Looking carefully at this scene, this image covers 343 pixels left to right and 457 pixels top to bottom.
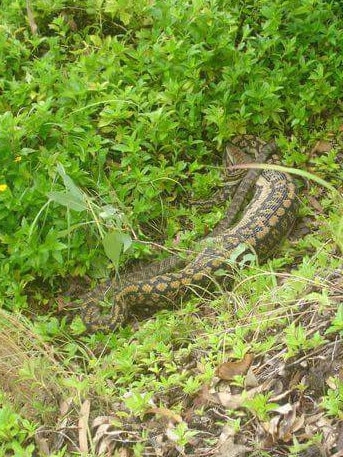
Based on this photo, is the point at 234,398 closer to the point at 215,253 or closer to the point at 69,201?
the point at 69,201

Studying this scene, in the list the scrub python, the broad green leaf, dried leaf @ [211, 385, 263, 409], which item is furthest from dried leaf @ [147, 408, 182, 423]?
the scrub python

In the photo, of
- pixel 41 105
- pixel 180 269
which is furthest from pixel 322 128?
pixel 41 105

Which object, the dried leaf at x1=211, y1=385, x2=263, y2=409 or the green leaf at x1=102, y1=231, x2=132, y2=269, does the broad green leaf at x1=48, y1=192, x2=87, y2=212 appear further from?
the dried leaf at x1=211, y1=385, x2=263, y2=409

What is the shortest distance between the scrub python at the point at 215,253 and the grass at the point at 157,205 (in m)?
0.16

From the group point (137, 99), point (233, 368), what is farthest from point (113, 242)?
point (137, 99)

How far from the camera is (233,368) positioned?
4.42 metres

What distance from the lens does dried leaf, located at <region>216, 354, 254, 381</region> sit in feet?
14.4

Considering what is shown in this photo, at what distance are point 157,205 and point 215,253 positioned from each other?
0.82 metres

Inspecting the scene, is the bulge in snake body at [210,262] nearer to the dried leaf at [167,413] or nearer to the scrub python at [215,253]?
the scrub python at [215,253]

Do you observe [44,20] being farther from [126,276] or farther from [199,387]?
[199,387]

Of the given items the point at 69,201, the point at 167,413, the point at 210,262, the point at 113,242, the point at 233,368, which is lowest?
the point at 210,262

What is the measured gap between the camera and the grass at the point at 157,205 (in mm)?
4309

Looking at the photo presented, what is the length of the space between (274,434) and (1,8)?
21.2ft

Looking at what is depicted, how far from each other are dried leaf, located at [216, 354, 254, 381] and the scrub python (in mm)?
1754
